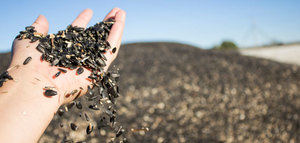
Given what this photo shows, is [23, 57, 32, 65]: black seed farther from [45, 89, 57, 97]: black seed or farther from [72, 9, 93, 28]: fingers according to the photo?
[72, 9, 93, 28]: fingers

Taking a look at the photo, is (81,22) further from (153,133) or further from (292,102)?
(292,102)

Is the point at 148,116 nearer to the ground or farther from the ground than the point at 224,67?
Result: nearer to the ground

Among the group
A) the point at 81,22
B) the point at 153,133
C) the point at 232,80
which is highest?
the point at 81,22

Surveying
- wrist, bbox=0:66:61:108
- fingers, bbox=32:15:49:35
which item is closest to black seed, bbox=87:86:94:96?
wrist, bbox=0:66:61:108

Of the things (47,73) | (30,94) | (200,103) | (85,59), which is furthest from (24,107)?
(200,103)

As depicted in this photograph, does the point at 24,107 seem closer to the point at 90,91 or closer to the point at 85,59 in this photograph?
the point at 90,91

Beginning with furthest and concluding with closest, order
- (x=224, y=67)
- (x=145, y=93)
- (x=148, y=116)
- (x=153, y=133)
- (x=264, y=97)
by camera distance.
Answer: (x=224, y=67)
(x=264, y=97)
(x=145, y=93)
(x=148, y=116)
(x=153, y=133)

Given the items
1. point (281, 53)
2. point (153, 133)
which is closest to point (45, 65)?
point (153, 133)
